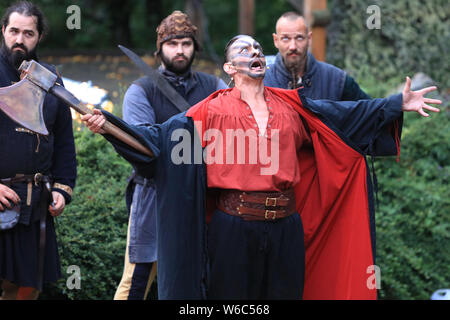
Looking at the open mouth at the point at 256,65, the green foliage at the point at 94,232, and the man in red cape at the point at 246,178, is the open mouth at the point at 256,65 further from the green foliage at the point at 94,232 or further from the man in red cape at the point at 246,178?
the green foliage at the point at 94,232

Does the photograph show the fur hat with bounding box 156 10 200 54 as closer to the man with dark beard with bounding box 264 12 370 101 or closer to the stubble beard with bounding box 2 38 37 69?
the man with dark beard with bounding box 264 12 370 101

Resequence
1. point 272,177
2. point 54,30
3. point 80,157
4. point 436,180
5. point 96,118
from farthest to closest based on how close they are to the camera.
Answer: point 54,30
point 436,180
point 80,157
point 272,177
point 96,118

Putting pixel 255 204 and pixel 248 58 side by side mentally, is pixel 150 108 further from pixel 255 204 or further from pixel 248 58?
pixel 255 204

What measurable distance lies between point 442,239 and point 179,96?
→ 3198 mm

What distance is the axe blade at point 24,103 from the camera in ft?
9.89

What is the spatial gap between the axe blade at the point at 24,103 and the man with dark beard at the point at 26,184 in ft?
1.81

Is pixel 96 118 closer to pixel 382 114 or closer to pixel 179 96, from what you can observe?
pixel 179 96

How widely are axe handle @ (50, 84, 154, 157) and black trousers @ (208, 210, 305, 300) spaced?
590 mm

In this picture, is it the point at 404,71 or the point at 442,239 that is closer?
the point at 442,239

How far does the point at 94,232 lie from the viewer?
4.97 meters

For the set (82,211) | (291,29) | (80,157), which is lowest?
(82,211)

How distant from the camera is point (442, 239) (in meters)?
5.96

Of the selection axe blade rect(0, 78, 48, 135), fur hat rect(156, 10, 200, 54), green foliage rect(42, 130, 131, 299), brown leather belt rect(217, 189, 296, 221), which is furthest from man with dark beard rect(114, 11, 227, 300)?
axe blade rect(0, 78, 48, 135)
